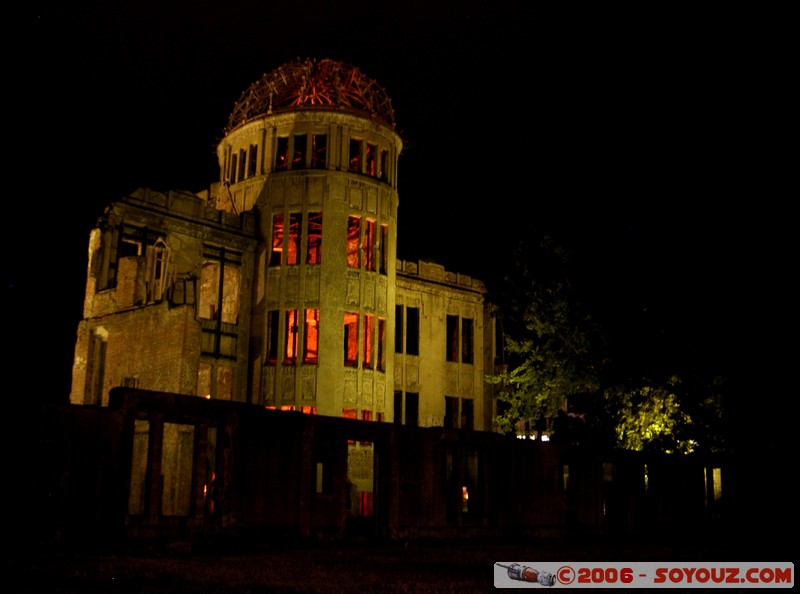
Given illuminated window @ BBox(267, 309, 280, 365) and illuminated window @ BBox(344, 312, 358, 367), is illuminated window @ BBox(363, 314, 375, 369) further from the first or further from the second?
illuminated window @ BBox(267, 309, 280, 365)

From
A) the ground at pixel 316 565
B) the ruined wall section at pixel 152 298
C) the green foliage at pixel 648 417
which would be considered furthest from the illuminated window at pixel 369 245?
the ground at pixel 316 565

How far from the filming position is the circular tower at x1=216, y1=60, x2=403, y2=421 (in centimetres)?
3162

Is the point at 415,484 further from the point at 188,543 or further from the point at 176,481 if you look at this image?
the point at 176,481

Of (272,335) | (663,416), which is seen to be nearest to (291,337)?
(272,335)

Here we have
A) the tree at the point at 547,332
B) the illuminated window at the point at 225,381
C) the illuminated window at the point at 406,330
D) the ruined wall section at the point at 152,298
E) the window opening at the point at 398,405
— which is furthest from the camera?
the illuminated window at the point at 406,330

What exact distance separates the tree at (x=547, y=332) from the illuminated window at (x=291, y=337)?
25.4 feet

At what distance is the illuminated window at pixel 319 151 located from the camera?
32.9 metres

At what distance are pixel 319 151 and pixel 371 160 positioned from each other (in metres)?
2.28

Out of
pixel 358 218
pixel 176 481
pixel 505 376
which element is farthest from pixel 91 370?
pixel 505 376

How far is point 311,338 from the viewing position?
33469mm

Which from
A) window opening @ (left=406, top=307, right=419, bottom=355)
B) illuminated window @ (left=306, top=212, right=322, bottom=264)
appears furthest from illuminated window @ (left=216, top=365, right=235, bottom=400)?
window opening @ (left=406, top=307, right=419, bottom=355)

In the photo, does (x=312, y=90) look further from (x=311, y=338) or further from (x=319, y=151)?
(x=311, y=338)

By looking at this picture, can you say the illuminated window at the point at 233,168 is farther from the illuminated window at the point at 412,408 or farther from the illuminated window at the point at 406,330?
the illuminated window at the point at 412,408

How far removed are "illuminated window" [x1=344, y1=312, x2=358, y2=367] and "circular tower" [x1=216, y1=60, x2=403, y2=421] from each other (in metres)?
0.05
